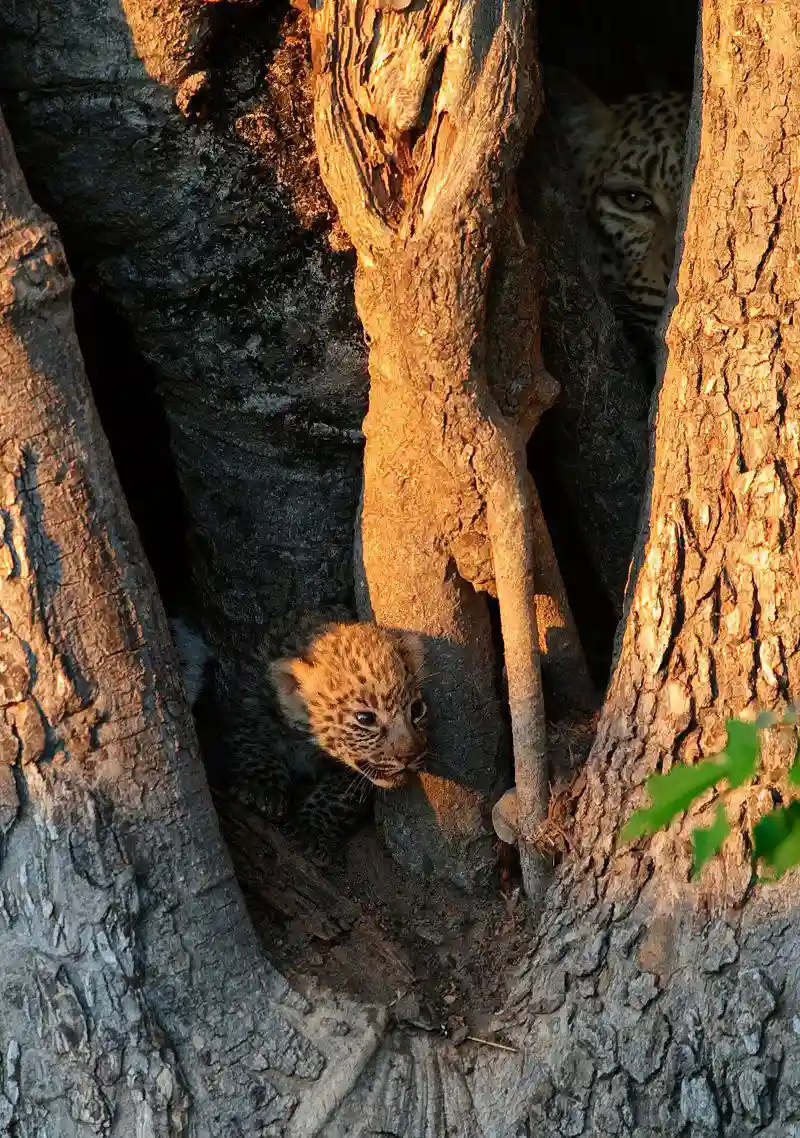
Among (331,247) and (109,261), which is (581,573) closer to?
(331,247)

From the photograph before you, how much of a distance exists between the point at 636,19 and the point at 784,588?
392 centimetres

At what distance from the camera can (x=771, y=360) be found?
3.31 meters

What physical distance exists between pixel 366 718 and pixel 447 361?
1.41m

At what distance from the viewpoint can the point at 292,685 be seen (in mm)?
5023

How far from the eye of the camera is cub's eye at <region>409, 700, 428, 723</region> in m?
4.60

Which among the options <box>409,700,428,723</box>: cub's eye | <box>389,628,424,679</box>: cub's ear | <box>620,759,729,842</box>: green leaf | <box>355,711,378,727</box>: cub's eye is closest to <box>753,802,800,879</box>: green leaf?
<box>620,759,729,842</box>: green leaf

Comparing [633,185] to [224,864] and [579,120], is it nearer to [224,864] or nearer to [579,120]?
[579,120]

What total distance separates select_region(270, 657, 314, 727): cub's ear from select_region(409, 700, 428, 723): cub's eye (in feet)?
1.55

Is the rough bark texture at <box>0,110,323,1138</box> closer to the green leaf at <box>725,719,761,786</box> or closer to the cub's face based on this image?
the cub's face

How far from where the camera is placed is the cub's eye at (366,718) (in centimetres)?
468

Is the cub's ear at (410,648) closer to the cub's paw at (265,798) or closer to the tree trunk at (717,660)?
the cub's paw at (265,798)

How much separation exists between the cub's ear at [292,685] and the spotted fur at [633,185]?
5.53 feet

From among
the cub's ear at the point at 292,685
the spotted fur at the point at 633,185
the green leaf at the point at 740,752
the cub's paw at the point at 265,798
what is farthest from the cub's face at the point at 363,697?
the green leaf at the point at 740,752

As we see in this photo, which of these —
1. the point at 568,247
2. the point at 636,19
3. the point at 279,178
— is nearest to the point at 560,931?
the point at 568,247
